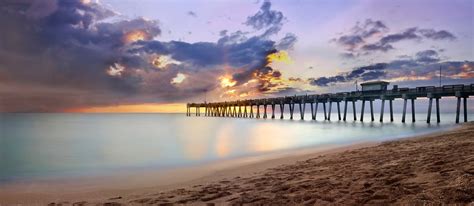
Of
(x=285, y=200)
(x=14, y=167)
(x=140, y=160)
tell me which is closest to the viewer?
(x=285, y=200)

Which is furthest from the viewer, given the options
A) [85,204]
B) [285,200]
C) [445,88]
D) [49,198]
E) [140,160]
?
[445,88]

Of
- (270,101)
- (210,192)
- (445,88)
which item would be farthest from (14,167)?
(270,101)

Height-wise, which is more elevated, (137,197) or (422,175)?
(422,175)

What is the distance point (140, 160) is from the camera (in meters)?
16.2

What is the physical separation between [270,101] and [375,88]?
25.8 m

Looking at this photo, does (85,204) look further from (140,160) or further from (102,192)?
(140,160)

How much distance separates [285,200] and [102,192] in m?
5.30

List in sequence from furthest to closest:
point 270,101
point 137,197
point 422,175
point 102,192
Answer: point 270,101 → point 102,192 → point 137,197 → point 422,175

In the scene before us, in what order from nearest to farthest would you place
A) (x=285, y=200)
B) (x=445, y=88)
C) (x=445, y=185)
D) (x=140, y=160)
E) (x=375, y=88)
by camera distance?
1. (x=445, y=185)
2. (x=285, y=200)
3. (x=140, y=160)
4. (x=445, y=88)
5. (x=375, y=88)

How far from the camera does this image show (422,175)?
595cm

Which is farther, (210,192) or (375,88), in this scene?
(375,88)

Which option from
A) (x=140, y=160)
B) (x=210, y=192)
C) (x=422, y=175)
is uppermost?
(x=422, y=175)

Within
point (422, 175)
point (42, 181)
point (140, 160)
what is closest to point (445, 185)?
point (422, 175)

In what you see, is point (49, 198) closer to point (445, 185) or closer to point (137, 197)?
point (137, 197)
